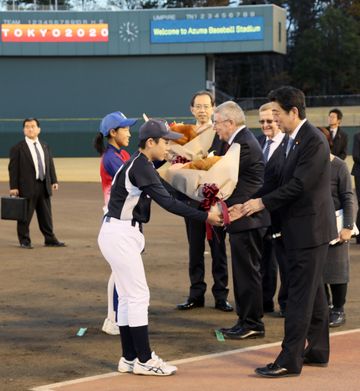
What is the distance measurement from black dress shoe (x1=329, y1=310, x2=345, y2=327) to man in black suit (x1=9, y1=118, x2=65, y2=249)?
21.8 feet

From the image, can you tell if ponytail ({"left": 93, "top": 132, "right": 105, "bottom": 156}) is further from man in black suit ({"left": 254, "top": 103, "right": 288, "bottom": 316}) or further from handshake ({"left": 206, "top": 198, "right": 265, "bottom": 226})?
handshake ({"left": 206, "top": 198, "right": 265, "bottom": 226})

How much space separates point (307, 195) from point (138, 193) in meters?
1.23

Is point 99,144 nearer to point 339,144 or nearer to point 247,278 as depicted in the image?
point 247,278

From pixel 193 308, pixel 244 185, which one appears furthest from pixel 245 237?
pixel 193 308

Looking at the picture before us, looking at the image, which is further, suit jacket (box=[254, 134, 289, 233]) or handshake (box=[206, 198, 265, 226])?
suit jacket (box=[254, 134, 289, 233])

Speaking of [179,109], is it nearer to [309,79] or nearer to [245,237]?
[309,79]

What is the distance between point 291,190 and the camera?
7062 mm

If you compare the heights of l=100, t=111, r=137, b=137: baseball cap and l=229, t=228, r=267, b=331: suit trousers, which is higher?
l=100, t=111, r=137, b=137: baseball cap

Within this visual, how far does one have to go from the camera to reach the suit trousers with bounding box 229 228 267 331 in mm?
8633

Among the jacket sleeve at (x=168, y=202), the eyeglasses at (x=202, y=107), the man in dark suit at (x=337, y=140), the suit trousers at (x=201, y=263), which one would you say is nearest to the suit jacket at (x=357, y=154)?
the man in dark suit at (x=337, y=140)

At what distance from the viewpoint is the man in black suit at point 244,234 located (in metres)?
8.60

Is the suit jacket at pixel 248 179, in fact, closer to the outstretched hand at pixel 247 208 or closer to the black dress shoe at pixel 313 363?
the outstretched hand at pixel 247 208

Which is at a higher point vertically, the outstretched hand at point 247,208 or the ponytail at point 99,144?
the ponytail at point 99,144

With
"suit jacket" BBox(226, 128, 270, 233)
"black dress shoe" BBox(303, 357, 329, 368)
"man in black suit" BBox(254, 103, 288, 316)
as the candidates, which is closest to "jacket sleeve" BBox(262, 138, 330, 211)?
"black dress shoe" BBox(303, 357, 329, 368)
